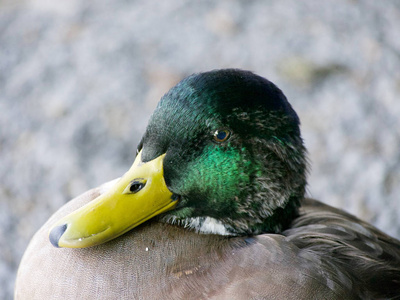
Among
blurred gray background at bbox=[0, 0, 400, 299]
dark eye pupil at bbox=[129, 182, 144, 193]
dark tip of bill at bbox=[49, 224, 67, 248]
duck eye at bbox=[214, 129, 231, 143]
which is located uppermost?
duck eye at bbox=[214, 129, 231, 143]

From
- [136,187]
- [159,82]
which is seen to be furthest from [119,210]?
[159,82]

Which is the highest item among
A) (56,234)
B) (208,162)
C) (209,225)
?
(208,162)

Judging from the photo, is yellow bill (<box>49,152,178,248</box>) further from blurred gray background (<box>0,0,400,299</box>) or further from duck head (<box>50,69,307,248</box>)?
blurred gray background (<box>0,0,400,299</box>)

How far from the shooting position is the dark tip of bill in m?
1.52

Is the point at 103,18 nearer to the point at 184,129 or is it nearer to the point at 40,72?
the point at 40,72

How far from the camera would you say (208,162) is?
61.9 inches

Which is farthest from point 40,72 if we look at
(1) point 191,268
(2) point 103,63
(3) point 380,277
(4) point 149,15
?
(3) point 380,277

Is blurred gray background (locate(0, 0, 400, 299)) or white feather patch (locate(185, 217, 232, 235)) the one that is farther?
blurred gray background (locate(0, 0, 400, 299))

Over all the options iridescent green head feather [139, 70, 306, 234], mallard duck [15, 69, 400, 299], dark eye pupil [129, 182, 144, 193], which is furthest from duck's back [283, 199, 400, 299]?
dark eye pupil [129, 182, 144, 193]

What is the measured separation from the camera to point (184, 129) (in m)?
1.54

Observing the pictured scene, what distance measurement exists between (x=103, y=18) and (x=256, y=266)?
2.82 meters

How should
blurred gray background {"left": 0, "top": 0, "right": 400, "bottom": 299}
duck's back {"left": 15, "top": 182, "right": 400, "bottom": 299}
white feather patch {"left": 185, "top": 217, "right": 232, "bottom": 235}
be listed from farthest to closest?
blurred gray background {"left": 0, "top": 0, "right": 400, "bottom": 299} → white feather patch {"left": 185, "top": 217, "right": 232, "bottom": 235} → duck's back {"left": 15, "top": 182, "right": 400, "bottom": 299}

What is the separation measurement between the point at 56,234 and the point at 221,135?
0.55m

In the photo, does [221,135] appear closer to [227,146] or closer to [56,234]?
[227,146]
